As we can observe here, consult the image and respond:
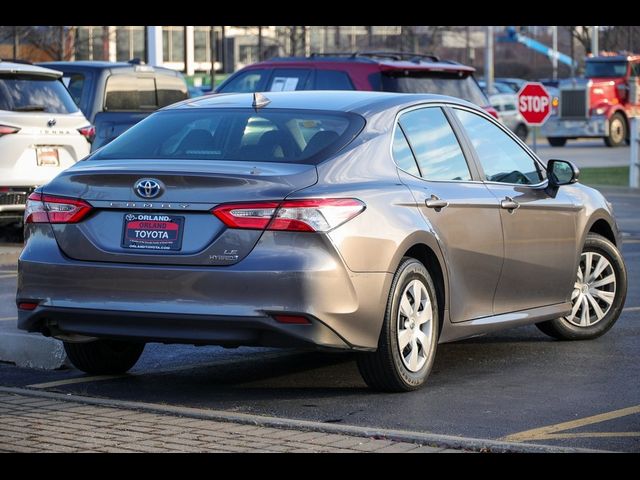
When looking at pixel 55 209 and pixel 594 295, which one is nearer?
pixel 55 209

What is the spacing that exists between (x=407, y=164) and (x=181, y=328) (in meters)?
1.63

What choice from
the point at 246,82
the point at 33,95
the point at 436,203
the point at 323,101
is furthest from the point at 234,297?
the point at 246,82

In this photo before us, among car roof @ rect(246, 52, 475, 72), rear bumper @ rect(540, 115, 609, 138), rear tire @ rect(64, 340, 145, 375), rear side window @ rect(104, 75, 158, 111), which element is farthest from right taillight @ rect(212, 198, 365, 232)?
rear bumper @ rect(540, 115, 609, 138)

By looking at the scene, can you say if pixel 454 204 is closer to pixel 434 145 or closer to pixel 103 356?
pixel 434 145

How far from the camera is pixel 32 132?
47.8ft

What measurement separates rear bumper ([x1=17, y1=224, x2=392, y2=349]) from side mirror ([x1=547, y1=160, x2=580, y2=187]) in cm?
213

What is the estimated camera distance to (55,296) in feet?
24.0

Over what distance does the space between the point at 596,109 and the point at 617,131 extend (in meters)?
0.86

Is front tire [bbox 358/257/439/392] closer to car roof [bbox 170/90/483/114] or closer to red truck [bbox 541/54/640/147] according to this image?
car roof [bbox 170/90/483/114]

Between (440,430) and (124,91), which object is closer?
(440,430)

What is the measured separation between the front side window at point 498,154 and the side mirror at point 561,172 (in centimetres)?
10
